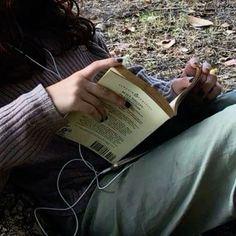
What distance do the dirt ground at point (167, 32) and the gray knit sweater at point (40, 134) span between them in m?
0.81

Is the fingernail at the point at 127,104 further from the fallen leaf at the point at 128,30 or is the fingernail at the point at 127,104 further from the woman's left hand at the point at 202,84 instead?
the fallen leaf at the point at 128,30

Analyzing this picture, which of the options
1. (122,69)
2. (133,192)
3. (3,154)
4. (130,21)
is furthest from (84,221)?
(130,21)

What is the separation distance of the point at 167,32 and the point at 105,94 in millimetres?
1705

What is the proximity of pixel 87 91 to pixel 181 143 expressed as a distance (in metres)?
0.27

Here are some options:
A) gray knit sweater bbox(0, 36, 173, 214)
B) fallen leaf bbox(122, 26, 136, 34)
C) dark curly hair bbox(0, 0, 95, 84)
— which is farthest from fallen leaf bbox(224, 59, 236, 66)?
dark curly hair bbox(0, 0, 95, 84)

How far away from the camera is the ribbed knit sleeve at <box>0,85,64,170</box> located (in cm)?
124

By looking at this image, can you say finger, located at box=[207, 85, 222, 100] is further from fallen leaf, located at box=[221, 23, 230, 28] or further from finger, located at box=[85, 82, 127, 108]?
fallen leaf, located at box=[221, 23, 230, 28]

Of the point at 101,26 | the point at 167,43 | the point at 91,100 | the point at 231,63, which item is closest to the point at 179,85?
the point at 91,100

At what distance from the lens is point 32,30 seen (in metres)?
1.50

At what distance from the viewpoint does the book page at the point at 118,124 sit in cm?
124

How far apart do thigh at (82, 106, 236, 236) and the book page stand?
0.07m

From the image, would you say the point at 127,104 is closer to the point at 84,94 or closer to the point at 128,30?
the point at 84,94

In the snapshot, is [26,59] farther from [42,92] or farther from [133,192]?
[133,192]

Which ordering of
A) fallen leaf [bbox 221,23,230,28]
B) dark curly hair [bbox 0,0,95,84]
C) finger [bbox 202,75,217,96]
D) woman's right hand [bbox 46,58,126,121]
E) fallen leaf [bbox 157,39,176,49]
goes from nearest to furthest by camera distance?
woman's right hand [bbox 46,58,126,121], dark curly hair [bbox 0,0,95,84], finger [bbox 202,75,217,96], fallen leaf [bbox 157,39,176,49], fallen leaf [bbox 221,23,230,28]
